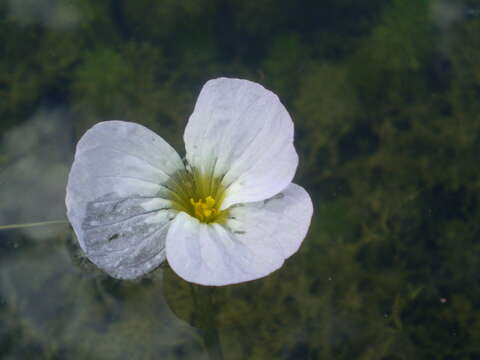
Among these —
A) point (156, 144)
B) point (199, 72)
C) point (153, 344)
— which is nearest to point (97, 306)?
point (153, 344)

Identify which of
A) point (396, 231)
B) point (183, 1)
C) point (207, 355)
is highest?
point (183, 1)

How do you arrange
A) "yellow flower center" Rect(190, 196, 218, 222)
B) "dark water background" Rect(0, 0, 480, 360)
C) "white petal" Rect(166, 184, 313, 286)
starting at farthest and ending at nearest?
"dark water background" Rect(0, 0, 480, 360)
"yellow flower center" Rect(190, 196, 218, 222)
"white petal" Rect(166, 184, 313, 286)

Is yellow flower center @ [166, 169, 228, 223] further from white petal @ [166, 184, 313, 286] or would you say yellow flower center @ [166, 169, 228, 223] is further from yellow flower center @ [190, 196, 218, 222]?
white petal @ [166, 184, 313, 286]

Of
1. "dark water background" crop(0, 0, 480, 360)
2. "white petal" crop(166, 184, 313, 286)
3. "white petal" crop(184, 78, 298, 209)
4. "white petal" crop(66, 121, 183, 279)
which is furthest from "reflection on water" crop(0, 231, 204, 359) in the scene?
"white petal" crop(184, 78, 298, 209)

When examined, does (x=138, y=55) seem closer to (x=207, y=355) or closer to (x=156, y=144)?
(x=156, y=144)

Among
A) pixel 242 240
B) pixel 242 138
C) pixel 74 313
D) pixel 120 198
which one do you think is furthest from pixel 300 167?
pixel 74 313

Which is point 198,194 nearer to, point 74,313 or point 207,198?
point 207,198
